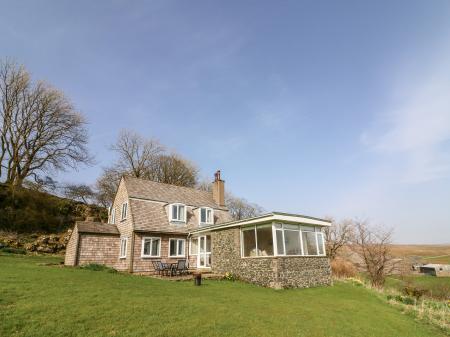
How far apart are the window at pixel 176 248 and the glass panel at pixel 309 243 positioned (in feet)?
31.2

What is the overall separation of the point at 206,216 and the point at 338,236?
66.3 feet

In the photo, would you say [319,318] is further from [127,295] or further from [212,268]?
[212,268]

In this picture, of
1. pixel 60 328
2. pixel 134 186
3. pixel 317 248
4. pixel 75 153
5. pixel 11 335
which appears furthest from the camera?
pixel 75 153

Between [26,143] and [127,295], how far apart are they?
27.5 metres

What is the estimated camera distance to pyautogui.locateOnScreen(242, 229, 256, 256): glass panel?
698 inches

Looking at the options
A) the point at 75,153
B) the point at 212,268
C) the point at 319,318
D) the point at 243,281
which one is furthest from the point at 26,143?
the point at 319,318

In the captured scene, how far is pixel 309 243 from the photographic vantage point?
1884 centimetres

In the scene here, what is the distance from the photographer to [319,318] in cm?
960

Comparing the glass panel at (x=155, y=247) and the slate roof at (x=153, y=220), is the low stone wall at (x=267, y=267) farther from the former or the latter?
the glass panel at (x=155, y=247)

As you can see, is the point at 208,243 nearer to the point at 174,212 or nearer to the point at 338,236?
the point at 174,212

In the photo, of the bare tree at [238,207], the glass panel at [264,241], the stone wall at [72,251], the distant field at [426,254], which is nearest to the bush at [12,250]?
the stone wall at [72,251]

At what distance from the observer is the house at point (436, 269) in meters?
50.2

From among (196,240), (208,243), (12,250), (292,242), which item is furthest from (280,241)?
(12,250)

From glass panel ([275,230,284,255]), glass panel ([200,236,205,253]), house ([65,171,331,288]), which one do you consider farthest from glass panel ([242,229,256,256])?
glass panel ([200,236,205,253])
